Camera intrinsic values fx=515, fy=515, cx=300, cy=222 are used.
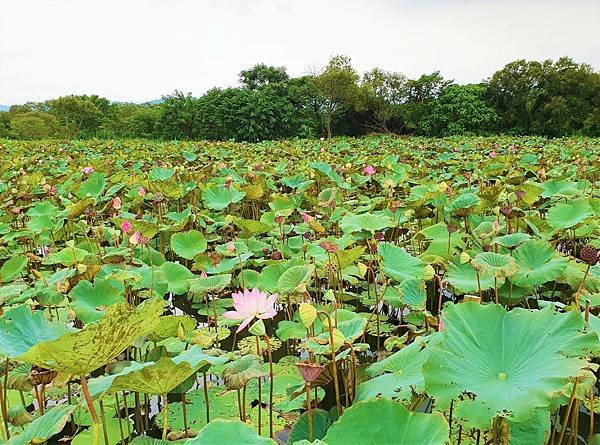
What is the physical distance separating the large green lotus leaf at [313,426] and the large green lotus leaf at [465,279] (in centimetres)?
80

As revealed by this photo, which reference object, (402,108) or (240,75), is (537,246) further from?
(240,75)

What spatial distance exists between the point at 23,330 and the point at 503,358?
0.99 meters

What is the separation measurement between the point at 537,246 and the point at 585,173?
2.89 m

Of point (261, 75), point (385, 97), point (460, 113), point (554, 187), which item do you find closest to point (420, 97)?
point (385, 97)

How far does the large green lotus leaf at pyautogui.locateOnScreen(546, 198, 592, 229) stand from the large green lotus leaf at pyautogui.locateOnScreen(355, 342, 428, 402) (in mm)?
1487

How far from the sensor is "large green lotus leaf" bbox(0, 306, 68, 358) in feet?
3.54

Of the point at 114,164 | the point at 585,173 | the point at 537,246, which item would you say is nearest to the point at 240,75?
the point at 114,164

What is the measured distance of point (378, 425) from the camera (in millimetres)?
801

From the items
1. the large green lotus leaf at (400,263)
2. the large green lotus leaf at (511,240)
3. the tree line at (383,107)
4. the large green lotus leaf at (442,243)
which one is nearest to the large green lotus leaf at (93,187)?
the large green lotus leaf at (442,243)

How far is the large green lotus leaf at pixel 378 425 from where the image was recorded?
31.0 inches

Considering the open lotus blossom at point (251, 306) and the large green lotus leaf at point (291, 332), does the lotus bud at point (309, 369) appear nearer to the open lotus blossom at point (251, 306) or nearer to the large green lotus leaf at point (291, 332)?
the open lotus blossom at point (251, 306)

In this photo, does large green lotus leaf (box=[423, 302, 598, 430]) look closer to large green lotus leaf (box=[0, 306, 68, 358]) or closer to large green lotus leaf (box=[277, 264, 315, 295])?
large green lotus leaf (box=[277, 264, 315, 295])

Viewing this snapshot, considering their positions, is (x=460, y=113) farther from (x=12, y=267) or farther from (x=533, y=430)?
(x=533, y=430)

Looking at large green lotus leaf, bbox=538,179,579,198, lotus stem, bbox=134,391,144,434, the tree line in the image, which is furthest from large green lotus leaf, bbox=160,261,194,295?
the tree line
